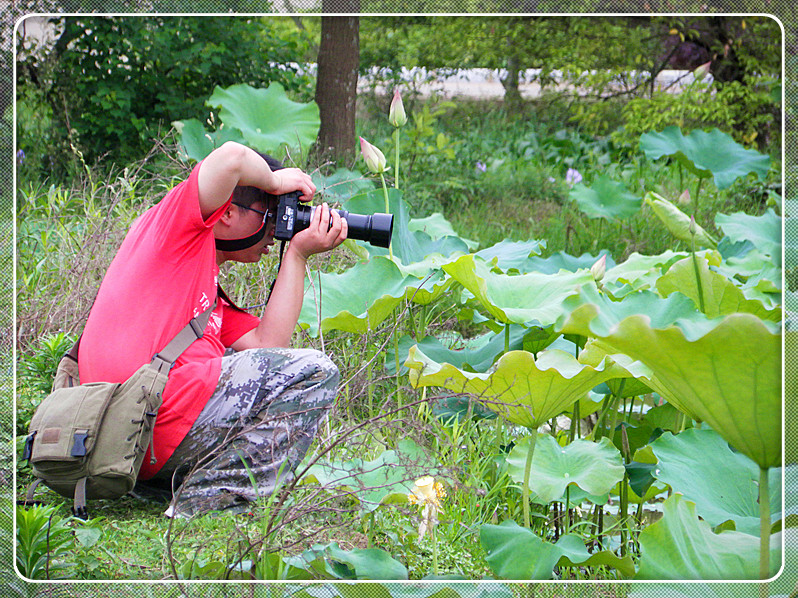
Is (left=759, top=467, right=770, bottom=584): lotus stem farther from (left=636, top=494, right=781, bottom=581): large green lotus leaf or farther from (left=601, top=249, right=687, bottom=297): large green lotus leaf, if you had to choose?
(left=601, top=249, right=687, bottom=297): large green lotus leaf

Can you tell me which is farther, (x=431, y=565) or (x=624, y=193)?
(x=624, y=193)

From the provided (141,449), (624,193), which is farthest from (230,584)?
(624,193)

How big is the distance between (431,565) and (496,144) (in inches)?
167

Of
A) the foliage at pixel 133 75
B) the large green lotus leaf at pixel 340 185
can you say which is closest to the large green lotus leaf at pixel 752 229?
the large green lotus leaf at pixel 340 185

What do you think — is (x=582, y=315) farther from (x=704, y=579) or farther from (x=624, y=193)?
(x=624, y=193)

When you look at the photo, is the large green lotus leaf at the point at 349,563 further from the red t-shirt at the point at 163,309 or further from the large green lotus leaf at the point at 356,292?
the large green lotus leaf at the point at 356,292

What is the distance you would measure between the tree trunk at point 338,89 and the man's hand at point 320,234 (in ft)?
7.66

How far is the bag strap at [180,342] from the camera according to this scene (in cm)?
142

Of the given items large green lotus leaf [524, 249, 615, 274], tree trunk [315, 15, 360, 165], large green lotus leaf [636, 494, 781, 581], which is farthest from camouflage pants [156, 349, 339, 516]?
tree trunk [315, 15, 360, 165]

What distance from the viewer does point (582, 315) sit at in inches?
47.7

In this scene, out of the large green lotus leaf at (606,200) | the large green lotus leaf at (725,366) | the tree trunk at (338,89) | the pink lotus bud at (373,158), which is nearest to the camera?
the large green lotus leaf at (725,366)

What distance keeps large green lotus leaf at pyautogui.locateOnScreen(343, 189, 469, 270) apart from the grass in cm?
22

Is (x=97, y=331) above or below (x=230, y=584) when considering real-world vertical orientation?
above

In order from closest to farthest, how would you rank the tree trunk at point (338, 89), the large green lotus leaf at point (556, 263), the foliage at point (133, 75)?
the large green lotus leaf at point (556, 263) < the foliage at point (133, 75) < the tree trunk at point (338, 89)
